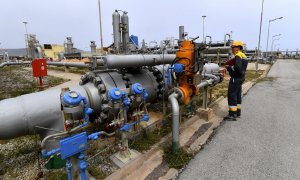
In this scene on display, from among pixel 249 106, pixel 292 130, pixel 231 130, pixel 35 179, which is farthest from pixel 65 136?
pixel 249 106

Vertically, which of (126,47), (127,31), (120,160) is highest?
(127,31)

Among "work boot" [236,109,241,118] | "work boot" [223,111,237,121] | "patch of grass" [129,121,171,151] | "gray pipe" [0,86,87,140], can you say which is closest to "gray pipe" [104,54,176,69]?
"gray pipe" [0,86,87,140]

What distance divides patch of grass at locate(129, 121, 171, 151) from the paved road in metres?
0.74

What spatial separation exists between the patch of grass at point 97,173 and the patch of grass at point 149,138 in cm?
68

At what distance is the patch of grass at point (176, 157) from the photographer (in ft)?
9.11

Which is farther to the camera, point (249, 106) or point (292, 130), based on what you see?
point (249, 106)

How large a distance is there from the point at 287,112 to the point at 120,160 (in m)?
4.84

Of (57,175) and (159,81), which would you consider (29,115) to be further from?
(159,81)

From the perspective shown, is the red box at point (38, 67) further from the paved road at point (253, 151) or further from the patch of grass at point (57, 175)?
the paved road at point (253, 151)

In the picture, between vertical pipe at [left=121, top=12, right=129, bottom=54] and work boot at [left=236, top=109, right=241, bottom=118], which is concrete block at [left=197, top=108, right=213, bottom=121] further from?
vertical pipe at [left=121, top=12, right=129, bottom=54]

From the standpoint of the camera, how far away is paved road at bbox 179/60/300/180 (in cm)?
260

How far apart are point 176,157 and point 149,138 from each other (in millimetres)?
650

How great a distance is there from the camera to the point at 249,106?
5668mm

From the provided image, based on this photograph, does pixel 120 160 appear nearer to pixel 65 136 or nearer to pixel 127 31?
pixel 65 136
